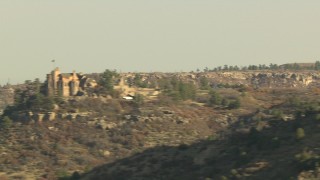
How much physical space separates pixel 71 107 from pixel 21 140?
1645 cm

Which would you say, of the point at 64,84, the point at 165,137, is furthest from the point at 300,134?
the point at 64,84

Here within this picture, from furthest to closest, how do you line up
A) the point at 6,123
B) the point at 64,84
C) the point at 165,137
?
the point at 64,84 → the point at 6,123 → the point at 165,137

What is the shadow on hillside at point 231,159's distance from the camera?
54688mm

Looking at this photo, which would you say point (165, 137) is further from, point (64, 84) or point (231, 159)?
point (231, 159)

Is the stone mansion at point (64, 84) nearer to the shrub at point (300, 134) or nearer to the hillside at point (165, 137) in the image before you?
the hillside at point (165, 137)

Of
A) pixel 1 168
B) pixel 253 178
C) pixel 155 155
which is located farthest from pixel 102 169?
pixel 1 168

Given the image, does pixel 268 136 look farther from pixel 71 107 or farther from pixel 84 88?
pixel 84 88

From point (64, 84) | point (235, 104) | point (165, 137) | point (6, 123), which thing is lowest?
point (165, 137)

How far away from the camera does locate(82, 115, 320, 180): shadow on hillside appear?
179 ft

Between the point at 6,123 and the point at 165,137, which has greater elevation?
the point at 6,123

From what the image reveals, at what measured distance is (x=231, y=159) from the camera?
61.0 meters


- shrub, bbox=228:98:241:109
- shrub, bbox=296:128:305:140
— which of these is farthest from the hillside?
shrub, bbox=228:98:241:109

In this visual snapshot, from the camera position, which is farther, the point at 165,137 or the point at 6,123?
the point at 6,123

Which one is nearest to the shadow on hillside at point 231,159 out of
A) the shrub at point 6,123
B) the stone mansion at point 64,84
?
the shrub at point 6,123
